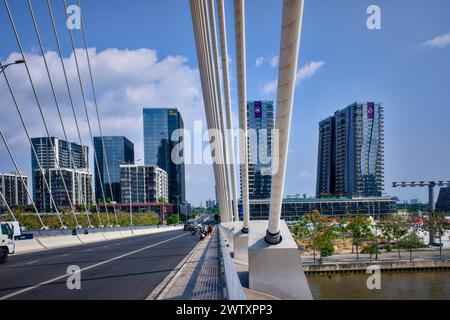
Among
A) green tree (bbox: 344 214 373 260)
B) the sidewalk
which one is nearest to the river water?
green tree (bbox: 344 214 373 260)

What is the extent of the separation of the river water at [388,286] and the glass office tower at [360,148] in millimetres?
66070

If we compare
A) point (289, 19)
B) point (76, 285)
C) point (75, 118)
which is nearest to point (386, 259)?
point (75, 118)

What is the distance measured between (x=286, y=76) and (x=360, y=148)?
371 ft

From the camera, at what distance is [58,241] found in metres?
32.8

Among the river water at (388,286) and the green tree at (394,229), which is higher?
the green tree at (394,229)

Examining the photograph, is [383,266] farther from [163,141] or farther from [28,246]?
[163,141]

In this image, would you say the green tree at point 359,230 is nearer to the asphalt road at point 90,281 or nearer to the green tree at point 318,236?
the green tree at point 318,236

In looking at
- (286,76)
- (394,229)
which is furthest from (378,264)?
(286,76)

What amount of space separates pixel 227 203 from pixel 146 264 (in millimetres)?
15902

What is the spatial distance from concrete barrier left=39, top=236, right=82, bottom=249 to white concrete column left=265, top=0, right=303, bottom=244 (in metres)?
25.1

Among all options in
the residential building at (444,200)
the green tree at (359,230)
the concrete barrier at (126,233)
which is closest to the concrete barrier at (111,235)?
the concrete barrier at (126,233)

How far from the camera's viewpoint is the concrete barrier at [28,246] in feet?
A: 88.0
